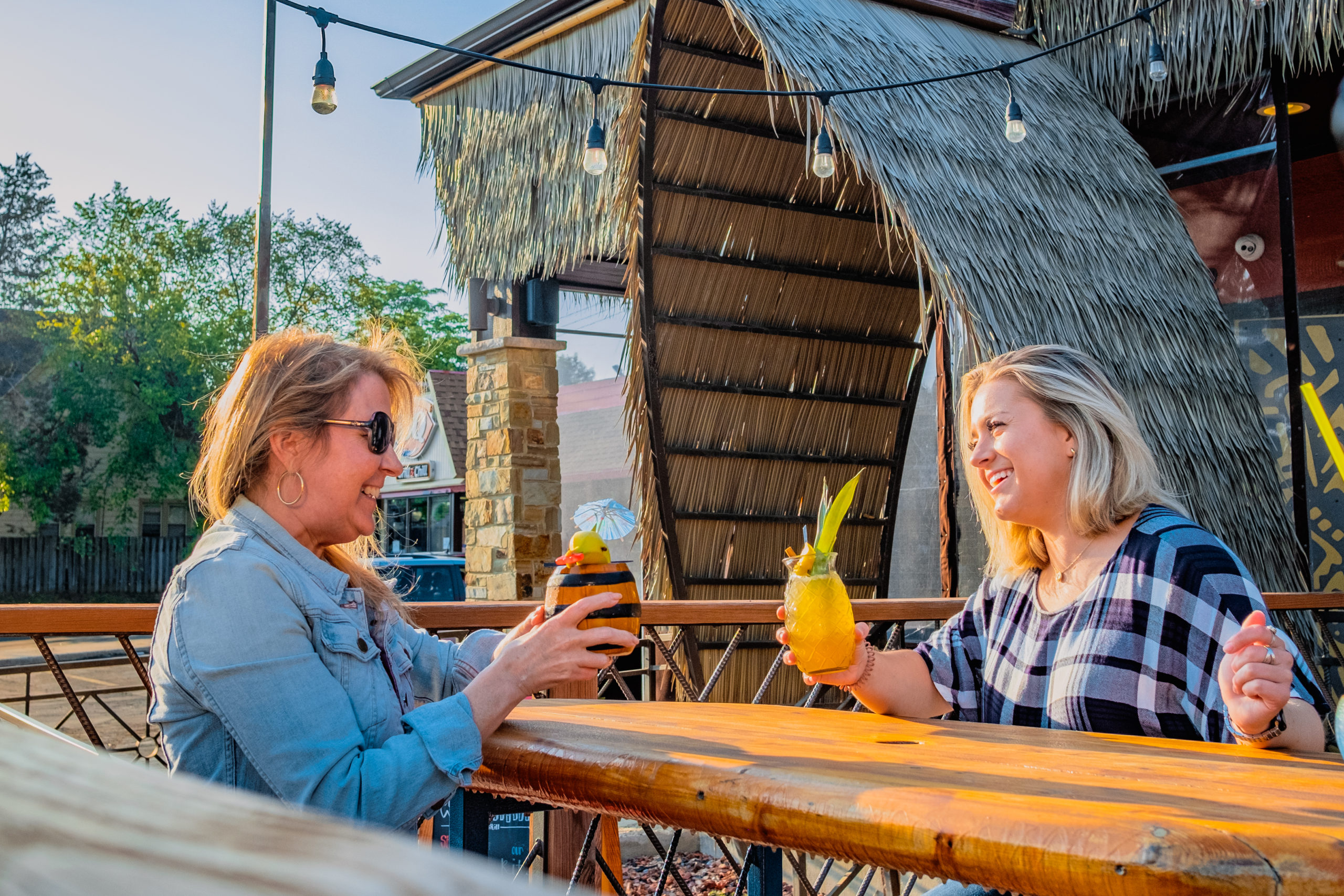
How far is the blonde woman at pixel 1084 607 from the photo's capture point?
170cm

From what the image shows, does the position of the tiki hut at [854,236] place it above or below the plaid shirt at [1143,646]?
above

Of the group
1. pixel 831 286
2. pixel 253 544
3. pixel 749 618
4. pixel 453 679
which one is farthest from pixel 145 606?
pixel 831 286

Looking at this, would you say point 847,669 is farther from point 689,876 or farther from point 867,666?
point 689,876

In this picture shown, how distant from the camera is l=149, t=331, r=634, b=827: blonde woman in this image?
1.37 metres

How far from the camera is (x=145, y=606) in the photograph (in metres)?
2.48

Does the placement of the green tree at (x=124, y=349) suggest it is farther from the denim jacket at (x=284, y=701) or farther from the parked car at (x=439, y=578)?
the denim jacket at (x=284, y=701)

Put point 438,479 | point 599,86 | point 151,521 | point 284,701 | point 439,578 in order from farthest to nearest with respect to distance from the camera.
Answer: point 151,521 < point 438,479 < point 439,578 < point 599,86 < point 284,701

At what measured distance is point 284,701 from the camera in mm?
1368

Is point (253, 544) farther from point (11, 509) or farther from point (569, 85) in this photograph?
point (11, 509)

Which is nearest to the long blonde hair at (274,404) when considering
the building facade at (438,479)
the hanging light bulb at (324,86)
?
the hanging light bulb at (324,86)

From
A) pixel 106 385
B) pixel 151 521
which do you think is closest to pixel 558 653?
pixel 106 385

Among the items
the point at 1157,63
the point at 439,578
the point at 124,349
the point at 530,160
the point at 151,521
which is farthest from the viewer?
the point at 151,521

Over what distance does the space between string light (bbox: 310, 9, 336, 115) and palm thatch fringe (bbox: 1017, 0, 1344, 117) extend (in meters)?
4.13

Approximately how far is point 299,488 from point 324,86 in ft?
8.36
